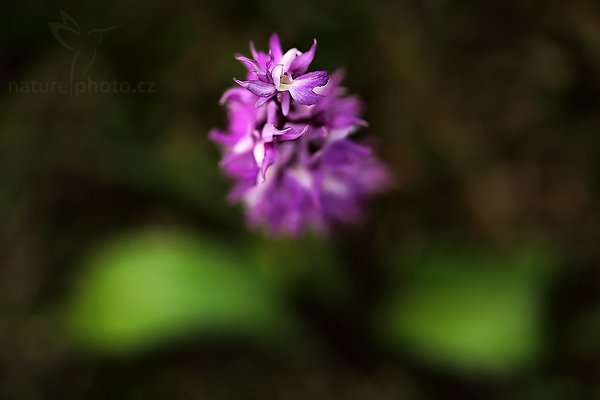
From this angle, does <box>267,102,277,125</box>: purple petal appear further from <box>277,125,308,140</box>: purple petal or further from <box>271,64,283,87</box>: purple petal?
<box>271,64,283,87</box>: purple petal

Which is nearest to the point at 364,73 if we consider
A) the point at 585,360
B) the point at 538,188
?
the point at 538,188

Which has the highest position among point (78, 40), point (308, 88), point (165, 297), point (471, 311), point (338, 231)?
point (78, 40)

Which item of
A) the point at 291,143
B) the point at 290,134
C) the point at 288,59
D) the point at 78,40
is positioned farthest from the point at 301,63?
the point at 78,40

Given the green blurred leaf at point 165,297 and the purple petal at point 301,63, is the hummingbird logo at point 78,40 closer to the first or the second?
the green blurred leaf at point 165,297

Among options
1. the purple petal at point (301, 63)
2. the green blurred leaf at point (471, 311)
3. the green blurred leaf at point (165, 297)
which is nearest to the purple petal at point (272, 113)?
the purple petal at point (301, 63)

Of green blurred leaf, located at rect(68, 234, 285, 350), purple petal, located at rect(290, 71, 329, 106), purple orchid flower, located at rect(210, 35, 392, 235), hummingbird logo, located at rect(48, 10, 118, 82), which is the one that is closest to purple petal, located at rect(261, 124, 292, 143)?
purple orchid flower, located at rect(210, 35, 392, 235)

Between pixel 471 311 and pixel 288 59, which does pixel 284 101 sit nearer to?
pixel 288 59

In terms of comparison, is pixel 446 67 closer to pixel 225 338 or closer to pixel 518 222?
pixel 518 222
